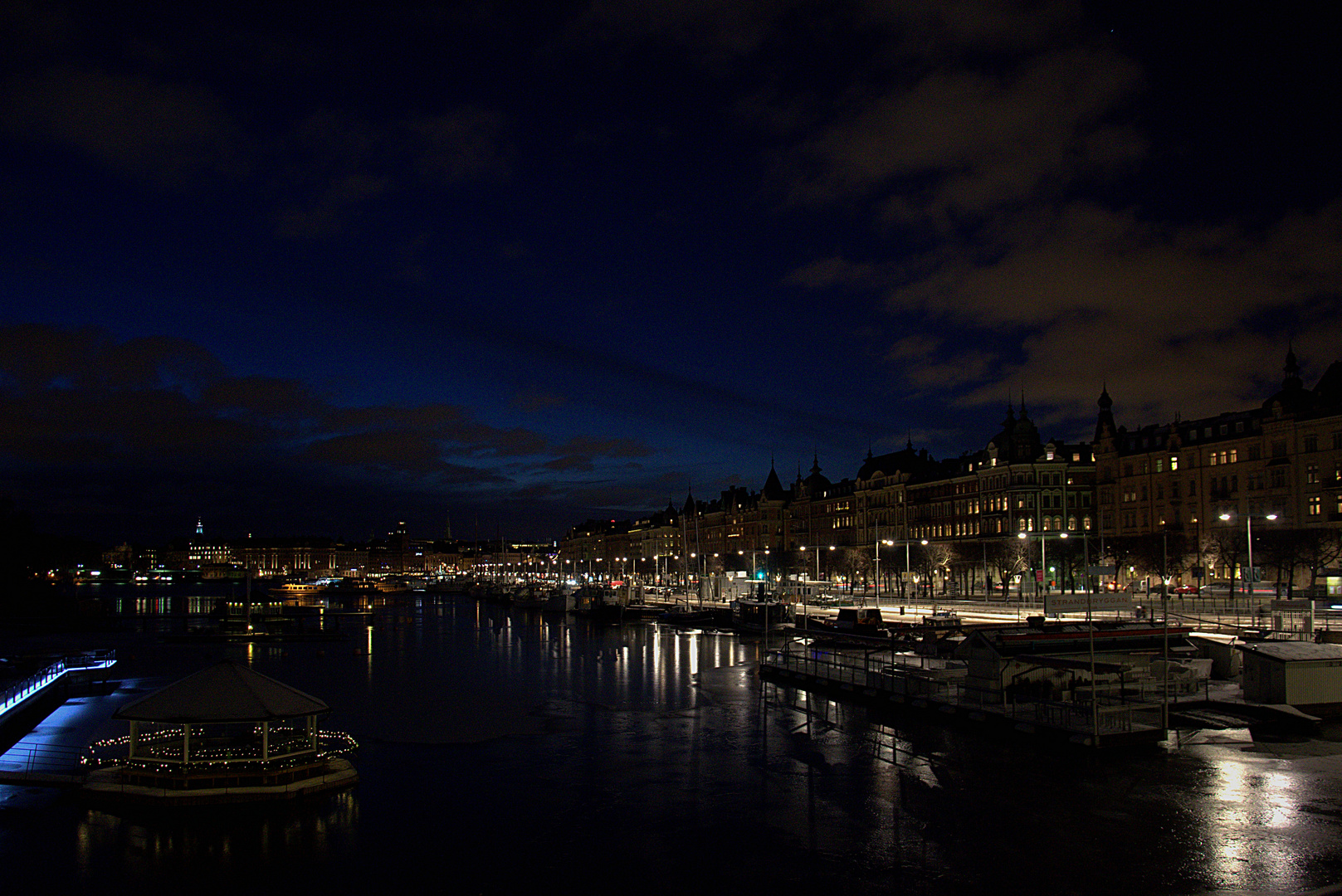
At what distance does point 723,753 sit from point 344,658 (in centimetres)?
4244

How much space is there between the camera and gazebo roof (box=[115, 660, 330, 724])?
22.0 meters

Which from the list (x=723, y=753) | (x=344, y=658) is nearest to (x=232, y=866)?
(x=723, y=753)

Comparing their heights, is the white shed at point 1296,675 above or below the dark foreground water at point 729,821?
above

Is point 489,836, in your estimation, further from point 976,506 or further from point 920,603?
point 976,506

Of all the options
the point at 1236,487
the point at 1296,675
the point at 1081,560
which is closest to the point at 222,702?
the point at 1296,675

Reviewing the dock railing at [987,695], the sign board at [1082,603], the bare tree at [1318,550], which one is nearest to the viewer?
the dock railing at [987,695]

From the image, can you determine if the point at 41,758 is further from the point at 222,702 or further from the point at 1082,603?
the point at 1082,603

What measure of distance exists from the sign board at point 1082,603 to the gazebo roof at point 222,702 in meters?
54.2

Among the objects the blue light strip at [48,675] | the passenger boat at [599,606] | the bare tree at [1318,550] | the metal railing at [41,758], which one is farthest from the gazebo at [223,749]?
the passenger boat at [599,606]

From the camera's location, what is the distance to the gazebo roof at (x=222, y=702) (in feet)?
72.0

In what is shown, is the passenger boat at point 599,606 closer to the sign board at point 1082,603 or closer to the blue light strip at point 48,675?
the sign board at point 1082,603

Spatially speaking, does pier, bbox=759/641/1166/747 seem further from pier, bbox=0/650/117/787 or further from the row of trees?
pier, bbox=0/650/117/787

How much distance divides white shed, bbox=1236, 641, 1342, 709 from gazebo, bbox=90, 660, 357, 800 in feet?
92.2

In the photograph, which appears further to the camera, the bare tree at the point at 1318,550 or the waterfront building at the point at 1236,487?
the waterfront building at the point at 1236,487
